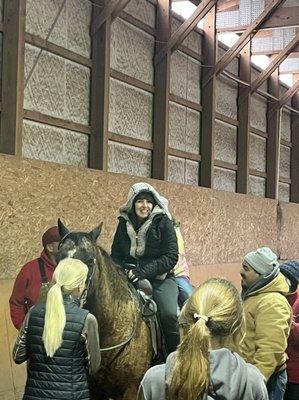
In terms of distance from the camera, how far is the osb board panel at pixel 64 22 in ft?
22.6

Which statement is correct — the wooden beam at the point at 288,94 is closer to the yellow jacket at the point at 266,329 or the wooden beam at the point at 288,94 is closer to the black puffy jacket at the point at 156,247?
the black puffy jacket at the point at 156,247

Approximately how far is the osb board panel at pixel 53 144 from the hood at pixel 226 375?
16.5 ft

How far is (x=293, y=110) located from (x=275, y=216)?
2.92m

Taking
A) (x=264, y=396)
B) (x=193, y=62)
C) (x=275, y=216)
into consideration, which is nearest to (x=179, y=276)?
(x=264, y=396)

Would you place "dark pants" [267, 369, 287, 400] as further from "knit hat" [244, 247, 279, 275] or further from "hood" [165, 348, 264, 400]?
"hood" [165, 348, 264, 400]

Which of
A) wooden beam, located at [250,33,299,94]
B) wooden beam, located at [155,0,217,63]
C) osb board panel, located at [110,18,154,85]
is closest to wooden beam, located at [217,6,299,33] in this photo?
Answer: wooden beam, located at [250,33,299,94]

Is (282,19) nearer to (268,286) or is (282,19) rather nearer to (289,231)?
(289,231)

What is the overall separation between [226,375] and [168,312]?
2313 millimetres

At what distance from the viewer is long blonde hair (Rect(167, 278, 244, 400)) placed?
75.0 inches

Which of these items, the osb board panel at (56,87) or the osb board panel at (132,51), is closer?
the osb board panel at (56,87)

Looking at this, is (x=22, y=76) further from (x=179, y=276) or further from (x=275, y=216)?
(x=275, y=216)

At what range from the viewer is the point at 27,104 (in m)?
6.79

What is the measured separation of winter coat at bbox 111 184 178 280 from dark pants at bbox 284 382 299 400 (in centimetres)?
102

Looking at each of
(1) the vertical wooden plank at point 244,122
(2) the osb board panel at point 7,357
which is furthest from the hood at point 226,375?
(1) the vertical wooden plank at point 244,122
